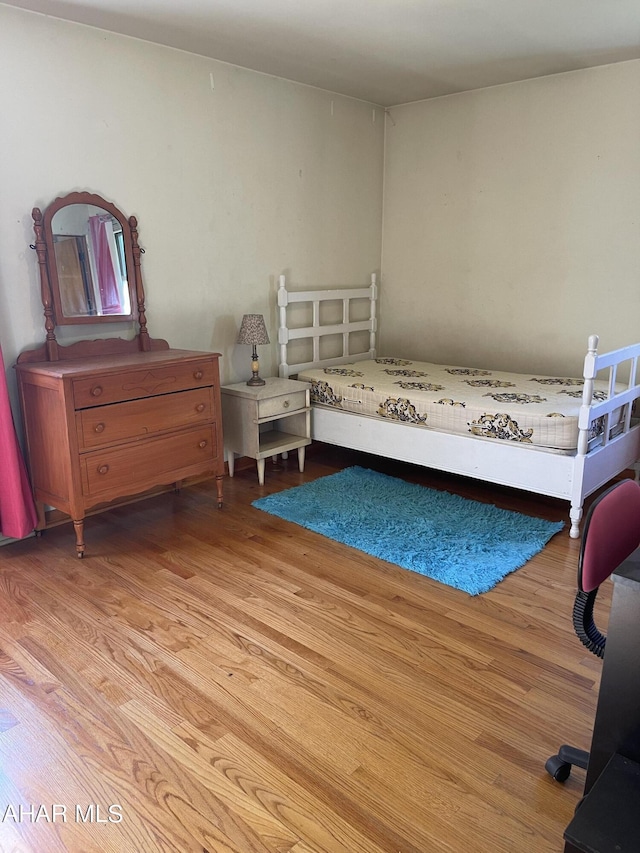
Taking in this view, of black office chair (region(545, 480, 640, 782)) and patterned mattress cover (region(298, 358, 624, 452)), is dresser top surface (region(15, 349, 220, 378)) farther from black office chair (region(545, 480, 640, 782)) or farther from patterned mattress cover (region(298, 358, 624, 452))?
black office chair (region(545, 480, 640, 782))

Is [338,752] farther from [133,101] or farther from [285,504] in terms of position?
[133,101]

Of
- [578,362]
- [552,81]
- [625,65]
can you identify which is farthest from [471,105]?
[578,362]

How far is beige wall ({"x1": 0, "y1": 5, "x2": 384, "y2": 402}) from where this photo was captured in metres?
2.86

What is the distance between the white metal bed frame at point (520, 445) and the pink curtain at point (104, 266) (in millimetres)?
1222

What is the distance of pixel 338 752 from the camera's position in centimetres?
168

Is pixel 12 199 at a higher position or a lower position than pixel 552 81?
lower

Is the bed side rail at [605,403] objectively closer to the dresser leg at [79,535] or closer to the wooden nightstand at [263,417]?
the wooden nightstand at [263,417]

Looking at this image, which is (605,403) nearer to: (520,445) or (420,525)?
(520,445)

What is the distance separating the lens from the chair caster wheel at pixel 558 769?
1.56 meters

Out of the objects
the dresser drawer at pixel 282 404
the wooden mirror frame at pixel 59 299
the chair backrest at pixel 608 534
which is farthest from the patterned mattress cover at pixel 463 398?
the chair backrest at pixel 608 534

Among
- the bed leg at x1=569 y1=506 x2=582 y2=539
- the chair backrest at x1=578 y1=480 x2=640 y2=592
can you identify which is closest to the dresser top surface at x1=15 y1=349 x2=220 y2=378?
the bed leg at x1=569 y1=506 x2=582 y2=539

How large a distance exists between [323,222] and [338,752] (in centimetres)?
356

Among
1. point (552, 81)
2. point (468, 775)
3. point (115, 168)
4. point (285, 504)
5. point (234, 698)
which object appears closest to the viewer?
point (468, 775)

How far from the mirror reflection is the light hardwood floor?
1207mm
